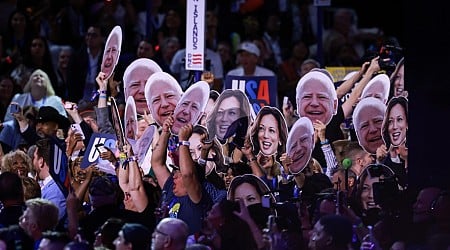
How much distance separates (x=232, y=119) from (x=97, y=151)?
1.26 meters

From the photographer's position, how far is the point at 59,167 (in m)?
12.8

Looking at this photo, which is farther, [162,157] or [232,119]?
[232,119]

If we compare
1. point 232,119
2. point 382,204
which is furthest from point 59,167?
point 382,204

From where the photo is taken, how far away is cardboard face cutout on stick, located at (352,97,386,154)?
42.8 ft

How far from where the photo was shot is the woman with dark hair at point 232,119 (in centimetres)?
1325

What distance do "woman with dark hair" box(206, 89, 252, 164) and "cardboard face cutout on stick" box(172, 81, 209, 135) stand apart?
0.25m

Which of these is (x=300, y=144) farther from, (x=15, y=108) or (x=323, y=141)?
(x=15, y=108)

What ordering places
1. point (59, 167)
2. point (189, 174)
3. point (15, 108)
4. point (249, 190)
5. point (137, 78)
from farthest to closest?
point (15, 108)
point (137, 78)
point (59, 167)
point (249, 190)
point (189, 174)

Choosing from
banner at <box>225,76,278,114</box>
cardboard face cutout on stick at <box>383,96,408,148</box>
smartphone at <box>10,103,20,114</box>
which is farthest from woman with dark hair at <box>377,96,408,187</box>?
smartphone at <box>10,103,20,114</box>

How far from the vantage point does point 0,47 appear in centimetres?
1850

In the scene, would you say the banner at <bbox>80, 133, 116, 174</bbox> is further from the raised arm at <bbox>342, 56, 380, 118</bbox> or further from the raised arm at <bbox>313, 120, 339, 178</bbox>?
the raised arm at <bbox>342, 56, 380, 118</bbox>

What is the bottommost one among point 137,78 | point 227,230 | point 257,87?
point 227,230

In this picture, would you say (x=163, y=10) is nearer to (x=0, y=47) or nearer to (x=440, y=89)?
(x=0, y=47)

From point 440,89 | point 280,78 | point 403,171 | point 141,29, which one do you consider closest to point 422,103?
point 440,89
